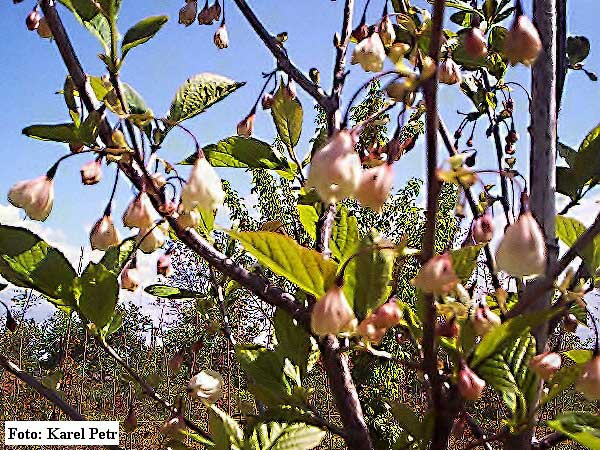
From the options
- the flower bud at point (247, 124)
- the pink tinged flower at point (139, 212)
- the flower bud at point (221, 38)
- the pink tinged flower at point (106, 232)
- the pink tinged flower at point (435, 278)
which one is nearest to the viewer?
the pink tinged flower at point (435, 278)

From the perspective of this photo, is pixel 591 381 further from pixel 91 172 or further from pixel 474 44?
pixel 91 172

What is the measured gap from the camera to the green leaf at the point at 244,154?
82 cm

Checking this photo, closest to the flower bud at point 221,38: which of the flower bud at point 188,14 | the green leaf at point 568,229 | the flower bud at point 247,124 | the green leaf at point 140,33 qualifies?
the flower bud at point 188,14

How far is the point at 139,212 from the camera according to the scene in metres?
0.68

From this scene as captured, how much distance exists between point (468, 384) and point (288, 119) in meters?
0.46

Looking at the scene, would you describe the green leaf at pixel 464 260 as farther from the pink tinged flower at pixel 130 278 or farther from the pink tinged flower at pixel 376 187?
the pink tinged flower at pixel 130 278

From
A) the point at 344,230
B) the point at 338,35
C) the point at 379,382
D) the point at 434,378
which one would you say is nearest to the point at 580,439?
the point at 434,378

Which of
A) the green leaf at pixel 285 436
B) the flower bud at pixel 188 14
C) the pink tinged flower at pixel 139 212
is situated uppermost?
the flower bud at pixel 188 14

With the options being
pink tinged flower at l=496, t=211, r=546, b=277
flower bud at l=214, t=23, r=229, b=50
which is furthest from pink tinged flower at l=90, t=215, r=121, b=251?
flower bud at l=214, t=23, r=229, b=50

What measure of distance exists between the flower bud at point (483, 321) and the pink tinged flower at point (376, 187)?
5.7 inches

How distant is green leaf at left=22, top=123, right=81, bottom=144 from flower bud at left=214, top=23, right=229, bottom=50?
2.44ft

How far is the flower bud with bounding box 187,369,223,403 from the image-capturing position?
0.78m

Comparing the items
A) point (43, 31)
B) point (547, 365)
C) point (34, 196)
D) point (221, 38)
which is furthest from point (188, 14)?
point (547, 365)

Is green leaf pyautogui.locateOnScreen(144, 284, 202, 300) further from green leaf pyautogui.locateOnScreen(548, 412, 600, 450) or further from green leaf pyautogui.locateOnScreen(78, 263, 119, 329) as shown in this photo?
green leaf pyautogui.locateOnScreen(548, 412, 600, 450)
